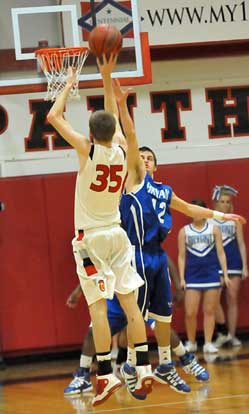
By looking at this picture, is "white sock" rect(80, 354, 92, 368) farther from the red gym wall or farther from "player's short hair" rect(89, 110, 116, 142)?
the red gym wall

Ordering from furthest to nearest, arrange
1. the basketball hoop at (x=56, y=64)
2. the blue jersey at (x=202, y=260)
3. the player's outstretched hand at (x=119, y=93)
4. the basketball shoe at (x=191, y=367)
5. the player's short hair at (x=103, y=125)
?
1. the blue jersey at (x=202, y=260)
2. the basketball shoe at (x=191, y=367)
3. the basketball hoop at (x=56, y=64)
4. the player's outstretched hand at (x=119, y=93)
5. the player's short hair at (x=103, y=125)

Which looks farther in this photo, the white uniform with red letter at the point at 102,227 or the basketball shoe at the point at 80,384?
the basketball shoe at the point at 80,384

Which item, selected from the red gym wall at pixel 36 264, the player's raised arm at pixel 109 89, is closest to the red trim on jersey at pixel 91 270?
the player's raised arm at pixel 109 89

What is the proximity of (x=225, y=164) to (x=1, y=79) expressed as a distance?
4.02 m

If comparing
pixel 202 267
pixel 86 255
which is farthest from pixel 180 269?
pixel 86 255

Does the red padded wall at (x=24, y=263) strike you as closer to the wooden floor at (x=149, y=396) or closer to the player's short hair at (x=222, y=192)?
the wooden floor at (x=149, y=396)

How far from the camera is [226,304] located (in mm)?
12688

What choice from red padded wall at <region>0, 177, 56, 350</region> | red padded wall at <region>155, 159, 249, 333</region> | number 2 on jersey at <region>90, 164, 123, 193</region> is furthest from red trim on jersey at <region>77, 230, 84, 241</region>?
red padded wall at <region>155, 159, 249, 333</region>

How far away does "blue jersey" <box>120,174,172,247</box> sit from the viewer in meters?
7.98

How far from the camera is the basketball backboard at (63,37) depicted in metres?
Result: 9.55

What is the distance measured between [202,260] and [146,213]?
413 centimetres

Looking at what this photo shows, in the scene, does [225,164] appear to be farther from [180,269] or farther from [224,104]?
[180,269]

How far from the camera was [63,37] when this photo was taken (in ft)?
32.0

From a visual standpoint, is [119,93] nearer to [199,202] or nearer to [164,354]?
[164,354]
